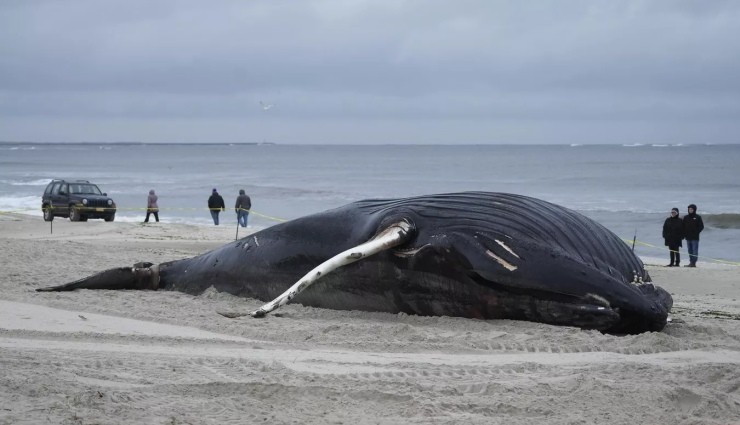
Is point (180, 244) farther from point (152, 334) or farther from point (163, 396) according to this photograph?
point (163, 396)

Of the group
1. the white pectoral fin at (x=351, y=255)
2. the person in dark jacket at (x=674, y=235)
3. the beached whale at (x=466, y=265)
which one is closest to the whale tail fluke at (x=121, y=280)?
the beached whale at (x=466, y=265)

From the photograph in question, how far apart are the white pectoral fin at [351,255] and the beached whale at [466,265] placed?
0.01 metres

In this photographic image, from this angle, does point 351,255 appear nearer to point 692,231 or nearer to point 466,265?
point 466,265

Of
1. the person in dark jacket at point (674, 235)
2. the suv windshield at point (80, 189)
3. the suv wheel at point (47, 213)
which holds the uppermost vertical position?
the suv windshield at point (80, 189)

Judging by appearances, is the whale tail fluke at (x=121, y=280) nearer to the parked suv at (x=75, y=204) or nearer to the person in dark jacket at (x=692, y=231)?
the person in dark jacket at (x=692, y=231)

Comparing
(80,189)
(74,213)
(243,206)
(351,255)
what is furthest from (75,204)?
(351,255)

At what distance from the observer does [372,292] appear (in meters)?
8.72

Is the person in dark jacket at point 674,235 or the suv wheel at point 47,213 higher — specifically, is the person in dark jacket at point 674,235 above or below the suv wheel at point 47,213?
above

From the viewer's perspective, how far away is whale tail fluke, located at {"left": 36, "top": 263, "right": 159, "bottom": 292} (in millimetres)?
10439

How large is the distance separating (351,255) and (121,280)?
144 inches

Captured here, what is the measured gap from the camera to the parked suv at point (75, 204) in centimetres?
3350

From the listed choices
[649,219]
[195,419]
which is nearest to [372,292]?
[195,419]

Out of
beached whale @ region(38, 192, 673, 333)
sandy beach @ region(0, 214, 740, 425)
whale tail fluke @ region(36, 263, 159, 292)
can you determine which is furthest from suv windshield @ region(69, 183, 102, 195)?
beached whale @ region(38, 192, 673, 333)

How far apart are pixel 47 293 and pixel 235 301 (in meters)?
2.14
